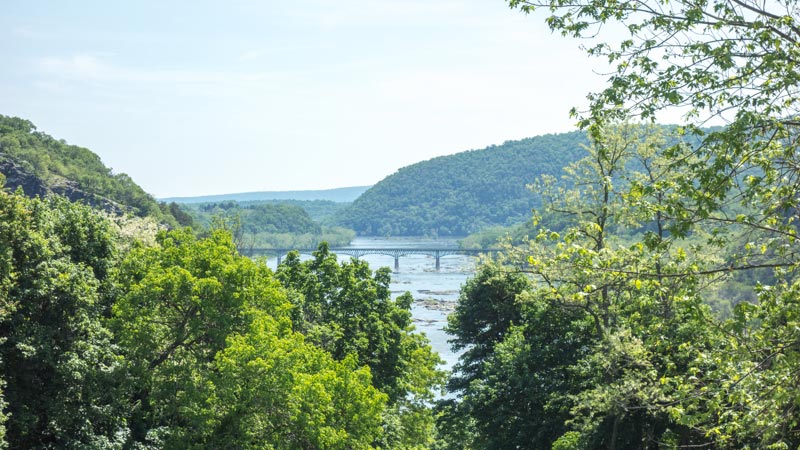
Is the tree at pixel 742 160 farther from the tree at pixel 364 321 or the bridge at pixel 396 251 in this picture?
the bridge at pixel 396 251

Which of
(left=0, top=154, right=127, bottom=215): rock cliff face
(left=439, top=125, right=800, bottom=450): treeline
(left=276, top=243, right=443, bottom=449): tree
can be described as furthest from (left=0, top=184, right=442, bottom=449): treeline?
(left=0, top=154, right=127, bottom=215): rock cliff face

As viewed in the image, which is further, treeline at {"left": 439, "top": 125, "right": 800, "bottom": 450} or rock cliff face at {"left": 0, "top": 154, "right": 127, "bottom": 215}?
rock cliff face at {"left": 0, "top": 154, "right": 127, "bottom": 215}

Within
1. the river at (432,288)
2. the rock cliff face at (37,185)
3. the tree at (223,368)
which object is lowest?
the river at (432,288)

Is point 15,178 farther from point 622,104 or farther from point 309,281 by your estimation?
point 622,104

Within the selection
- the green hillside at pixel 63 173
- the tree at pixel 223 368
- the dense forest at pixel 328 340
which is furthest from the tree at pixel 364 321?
the green hillside at pixel 63 173

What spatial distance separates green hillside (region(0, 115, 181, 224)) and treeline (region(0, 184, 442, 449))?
252 ft

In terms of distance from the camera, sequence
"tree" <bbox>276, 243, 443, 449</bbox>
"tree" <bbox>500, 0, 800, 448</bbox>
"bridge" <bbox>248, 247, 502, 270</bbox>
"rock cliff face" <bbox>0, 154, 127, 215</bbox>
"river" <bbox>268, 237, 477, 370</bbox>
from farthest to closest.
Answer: "bridge" <bbox>248, 247, 502, 270</bbox> < "rock cliff face" <bbox>0, 154, 127, 215</bbox> < "river" <bbox>268, 237, 477, 370</bbox> < "tree" <bbox>276, 243, 443, 449</bbox> < "tree" <bbox>500, 0, 800, 448</bbox>

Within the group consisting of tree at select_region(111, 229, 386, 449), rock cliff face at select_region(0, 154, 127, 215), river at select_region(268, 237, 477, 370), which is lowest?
river at select_region(268, 237, 477, 370)

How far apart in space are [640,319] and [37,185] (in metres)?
102

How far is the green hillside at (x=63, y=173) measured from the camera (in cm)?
10694

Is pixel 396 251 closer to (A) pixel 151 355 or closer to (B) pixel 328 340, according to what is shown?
(B) pixel 328 340

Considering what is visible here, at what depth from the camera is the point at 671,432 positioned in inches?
848

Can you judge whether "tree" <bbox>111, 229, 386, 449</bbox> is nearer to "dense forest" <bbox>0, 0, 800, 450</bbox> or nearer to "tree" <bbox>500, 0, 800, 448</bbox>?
"dense forest" <bbox>0, 0, 800, 450</bbox>

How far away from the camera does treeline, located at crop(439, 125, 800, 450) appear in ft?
32.8
